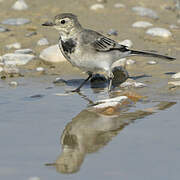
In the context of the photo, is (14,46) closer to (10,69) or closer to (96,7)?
(10,69)

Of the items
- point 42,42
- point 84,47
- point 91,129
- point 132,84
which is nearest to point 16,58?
point 42,42

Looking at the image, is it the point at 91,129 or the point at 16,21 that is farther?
the point at 16,21

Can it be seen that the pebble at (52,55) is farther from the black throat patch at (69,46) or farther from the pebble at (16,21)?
the pebble at (16,21)

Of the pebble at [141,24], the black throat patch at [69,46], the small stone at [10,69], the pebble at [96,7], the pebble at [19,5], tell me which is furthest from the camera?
the pebble at [96,7]

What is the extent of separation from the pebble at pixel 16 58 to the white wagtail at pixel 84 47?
165 cm

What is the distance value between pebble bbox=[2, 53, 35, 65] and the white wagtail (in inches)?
64.9

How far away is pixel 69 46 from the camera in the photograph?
7.96 meters

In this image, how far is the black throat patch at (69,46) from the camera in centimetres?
793

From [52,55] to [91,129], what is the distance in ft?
13.5

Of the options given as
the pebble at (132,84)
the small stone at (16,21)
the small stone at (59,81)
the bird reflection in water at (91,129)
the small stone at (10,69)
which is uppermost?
the small stone at (16,21)

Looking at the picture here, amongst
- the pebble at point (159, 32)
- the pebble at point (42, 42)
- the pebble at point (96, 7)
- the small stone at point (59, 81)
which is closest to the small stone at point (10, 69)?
the small stone at point (59, 81)

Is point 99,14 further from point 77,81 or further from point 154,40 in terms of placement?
point 77,81

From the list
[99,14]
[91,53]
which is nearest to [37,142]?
[91,53]

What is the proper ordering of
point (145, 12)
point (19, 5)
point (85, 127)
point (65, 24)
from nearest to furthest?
1. point (85, 127)
2. point (65, 24)
3. point (145, 12)
4. point (19, 5)
